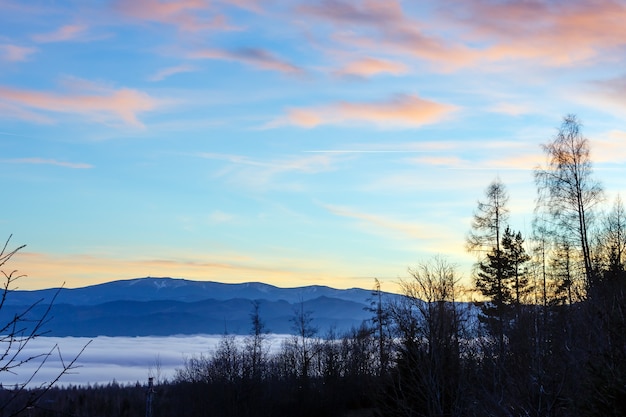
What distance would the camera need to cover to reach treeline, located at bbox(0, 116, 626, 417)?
15.0 m

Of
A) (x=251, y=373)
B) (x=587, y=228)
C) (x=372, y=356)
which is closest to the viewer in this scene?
(x=587, y=228)

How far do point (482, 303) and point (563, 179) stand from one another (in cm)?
1771

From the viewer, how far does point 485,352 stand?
22.9 m

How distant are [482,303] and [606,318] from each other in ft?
132

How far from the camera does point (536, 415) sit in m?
14.4

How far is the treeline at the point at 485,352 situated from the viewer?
14977mm

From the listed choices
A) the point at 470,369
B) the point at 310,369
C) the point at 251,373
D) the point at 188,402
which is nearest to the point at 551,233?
the point at 470,369

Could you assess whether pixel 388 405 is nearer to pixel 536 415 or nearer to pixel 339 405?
pixel 536 415

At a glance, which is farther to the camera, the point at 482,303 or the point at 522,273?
the point at 522,273

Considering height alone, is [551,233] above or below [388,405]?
above

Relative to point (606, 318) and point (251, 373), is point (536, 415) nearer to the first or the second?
point (606, 318)

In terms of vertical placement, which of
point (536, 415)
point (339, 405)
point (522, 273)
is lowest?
point (339, 405)

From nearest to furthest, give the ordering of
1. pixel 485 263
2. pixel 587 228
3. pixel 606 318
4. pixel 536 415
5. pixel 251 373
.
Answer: pixel 606 318
pixel 536 415
pixel 587 228
pixel 485 263
pixel 251 373

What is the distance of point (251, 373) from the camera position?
55.3 metres
